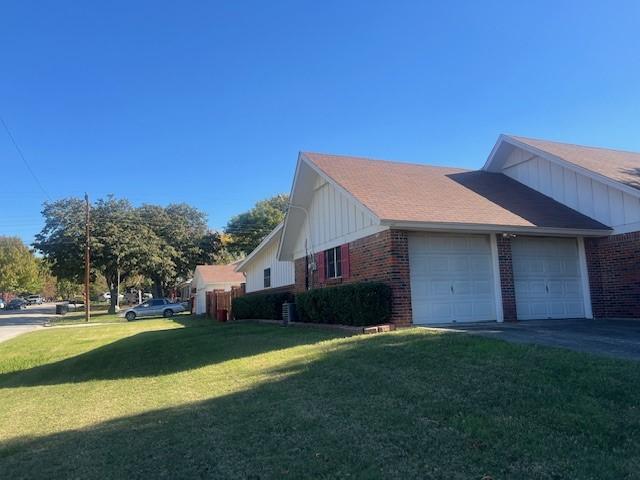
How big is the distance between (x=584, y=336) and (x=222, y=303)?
75.4ft

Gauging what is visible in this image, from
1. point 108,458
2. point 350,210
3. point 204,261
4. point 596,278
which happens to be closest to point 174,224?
point 204,261

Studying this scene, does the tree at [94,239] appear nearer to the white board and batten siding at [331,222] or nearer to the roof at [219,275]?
the roof at [219,275]

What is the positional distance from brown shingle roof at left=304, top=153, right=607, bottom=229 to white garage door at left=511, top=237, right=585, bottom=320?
2.53 feet

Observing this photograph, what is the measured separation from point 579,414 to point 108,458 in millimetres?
4611

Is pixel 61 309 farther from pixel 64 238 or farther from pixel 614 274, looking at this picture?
pixel 614 274

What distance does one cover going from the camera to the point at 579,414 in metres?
4.83

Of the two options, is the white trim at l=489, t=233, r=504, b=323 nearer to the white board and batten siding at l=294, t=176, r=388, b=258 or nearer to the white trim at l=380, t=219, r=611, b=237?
the white trim at l=380, t=219, r=611, b=237

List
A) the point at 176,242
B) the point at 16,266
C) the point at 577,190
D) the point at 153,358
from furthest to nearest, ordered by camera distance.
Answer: the point at 16,266 < the point at 176,242 < the point at 577,190 < the point at 153,358

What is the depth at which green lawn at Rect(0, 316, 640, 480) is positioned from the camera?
164 inches

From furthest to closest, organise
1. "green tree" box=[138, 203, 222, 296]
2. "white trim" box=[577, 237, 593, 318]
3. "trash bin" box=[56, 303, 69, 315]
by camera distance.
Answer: "trash bin" box=[56, 303, 69, 315] → "green tree" box=[138, 203, 222, 296] → "white trim" box=[577, 237, 593, 318]

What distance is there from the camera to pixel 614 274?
1352 centimetres

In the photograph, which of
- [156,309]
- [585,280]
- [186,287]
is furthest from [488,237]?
[186,287]

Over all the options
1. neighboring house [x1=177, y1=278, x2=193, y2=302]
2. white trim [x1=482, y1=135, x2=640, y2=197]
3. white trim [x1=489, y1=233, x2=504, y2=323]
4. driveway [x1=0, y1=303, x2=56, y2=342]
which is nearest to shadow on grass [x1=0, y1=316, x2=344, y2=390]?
white trim [x1=489, y1=233, x2=504, y2=323]

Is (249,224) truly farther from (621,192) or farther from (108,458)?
(108,458)
